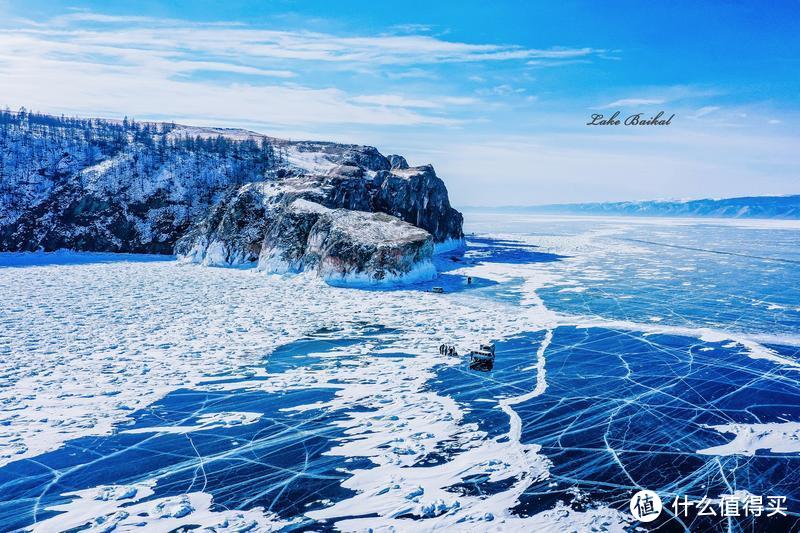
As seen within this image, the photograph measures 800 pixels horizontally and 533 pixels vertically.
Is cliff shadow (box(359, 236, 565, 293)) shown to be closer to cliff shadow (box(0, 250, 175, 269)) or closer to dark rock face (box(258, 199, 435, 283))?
dark rock face (box(258, 199, 435, 283))

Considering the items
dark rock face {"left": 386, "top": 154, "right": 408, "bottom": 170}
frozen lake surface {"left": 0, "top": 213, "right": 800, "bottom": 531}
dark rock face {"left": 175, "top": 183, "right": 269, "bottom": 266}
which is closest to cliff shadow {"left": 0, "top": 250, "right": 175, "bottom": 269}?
dark rock face {"left": 175, "top": 183, "right": 269, "bottom": 266}

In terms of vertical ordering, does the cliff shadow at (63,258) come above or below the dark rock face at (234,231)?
below

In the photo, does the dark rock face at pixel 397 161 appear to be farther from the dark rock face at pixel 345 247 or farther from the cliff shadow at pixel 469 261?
the dark rock face at pixel 345 247

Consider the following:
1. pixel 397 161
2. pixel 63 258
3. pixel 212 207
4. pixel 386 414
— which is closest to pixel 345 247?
pixel 386 414

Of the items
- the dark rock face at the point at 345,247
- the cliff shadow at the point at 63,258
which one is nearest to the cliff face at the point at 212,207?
the dark rock face at the point at 345,247

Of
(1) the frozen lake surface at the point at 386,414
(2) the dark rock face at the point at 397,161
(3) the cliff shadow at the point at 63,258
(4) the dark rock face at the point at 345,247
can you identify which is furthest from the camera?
(2) the dark rock face at the point at 397,161

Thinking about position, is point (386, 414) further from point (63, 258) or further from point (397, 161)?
point (397, 161)
